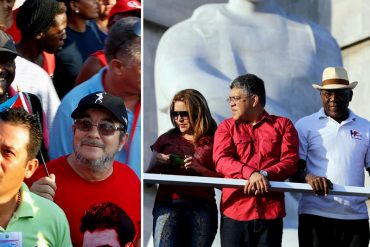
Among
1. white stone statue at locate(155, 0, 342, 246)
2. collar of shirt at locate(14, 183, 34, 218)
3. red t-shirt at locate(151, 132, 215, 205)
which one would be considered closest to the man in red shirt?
red t-shirt at locate(151, 132, 215, 205)

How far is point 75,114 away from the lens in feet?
20.1

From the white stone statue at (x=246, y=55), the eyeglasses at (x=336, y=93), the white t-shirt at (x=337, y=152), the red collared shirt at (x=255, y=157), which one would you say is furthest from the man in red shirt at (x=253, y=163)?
the white stone statue at (x=246, y=55)

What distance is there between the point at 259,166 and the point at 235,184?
22cm

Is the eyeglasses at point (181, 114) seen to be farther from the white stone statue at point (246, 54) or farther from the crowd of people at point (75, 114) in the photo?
the white stone statue at point (246, 54)

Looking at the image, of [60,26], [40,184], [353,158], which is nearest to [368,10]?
[353,158]

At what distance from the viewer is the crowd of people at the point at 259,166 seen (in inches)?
220

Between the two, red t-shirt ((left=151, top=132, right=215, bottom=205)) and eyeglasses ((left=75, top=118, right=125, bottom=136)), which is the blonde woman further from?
eyeglasses ((left=75, top=118, right=125, bottom=136))

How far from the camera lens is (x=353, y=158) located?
6027 millimetres

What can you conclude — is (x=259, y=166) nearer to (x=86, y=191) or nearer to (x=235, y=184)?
(x=235, y=184)

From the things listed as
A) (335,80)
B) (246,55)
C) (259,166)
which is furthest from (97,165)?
(246,55)

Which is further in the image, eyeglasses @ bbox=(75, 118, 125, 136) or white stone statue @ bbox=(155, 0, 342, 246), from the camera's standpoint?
white stone statue @ bbox=(155, 0, 342, 246)

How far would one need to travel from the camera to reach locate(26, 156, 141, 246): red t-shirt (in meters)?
5.95

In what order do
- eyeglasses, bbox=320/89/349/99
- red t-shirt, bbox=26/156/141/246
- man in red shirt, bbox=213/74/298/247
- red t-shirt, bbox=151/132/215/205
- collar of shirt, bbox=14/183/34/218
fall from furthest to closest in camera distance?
1. eyeglasses, bbox=320/89/349/99
2. red t-shirt, bbox=26/156/141/246
3. red t-shirt, bbox=151/132/215/205
4. collar of shirt, bbox=14/183/34/218
5. man in red shirt, bbox=213/74/298/247

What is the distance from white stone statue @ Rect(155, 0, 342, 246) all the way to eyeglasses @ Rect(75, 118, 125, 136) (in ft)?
2.81
